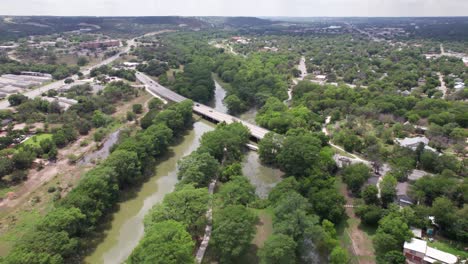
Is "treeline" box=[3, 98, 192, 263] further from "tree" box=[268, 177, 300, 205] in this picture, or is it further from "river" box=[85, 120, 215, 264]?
"tree" box=[268, 177, 300, 205]

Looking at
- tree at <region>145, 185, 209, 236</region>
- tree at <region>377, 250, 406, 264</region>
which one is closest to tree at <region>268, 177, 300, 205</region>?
tree at <region>145, 185, 209, 236</region>

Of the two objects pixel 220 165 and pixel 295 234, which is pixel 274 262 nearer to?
pixel 295 234

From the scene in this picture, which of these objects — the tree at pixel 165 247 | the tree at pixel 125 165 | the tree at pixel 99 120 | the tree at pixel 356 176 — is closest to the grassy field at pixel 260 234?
the tree at pixel 165 247

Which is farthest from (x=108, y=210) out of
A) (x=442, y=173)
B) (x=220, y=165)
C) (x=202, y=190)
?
(x=442, y=173)

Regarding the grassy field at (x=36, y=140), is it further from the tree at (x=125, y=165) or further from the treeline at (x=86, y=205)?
the tree at (x=125, y=165)

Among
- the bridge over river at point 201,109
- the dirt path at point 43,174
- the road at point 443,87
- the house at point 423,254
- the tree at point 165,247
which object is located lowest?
the dirt path at point 43,174

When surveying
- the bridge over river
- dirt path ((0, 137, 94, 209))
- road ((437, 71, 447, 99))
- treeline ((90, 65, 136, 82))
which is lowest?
dirt path ((0, 137, 94, 209))

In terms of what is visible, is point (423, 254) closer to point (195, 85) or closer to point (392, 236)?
point (392, 236)
